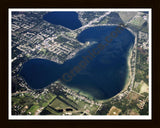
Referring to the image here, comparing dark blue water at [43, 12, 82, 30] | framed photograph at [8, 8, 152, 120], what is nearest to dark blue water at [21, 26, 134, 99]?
framed photograph at [8, 8, 152, 120]

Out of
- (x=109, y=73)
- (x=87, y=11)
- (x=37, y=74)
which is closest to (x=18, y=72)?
(x=37, y=74)

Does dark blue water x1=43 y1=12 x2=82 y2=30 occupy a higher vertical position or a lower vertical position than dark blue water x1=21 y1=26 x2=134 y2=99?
higher

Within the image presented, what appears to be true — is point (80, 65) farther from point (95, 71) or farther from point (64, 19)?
point (64, 19)

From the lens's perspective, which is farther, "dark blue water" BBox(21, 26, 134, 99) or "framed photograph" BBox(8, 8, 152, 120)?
"dark blue water" BBox(21, 26, 134, 99)

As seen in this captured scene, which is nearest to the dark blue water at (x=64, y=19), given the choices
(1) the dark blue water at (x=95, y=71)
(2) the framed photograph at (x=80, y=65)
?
(2) the framed photograph at (x=80, y=65)

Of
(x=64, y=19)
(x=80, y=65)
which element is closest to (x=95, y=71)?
(x=80, y=65)

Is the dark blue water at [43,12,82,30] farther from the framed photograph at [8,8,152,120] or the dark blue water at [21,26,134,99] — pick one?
the dark blue water at [21,26,134,99]

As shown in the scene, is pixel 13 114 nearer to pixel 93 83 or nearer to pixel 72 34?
pixel 93 83
